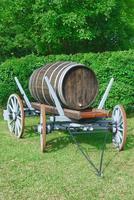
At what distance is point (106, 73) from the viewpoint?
14227 millimetres

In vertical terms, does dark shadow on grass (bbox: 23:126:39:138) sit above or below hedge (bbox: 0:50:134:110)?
below

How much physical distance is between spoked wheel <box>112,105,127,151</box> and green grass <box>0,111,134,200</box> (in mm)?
165

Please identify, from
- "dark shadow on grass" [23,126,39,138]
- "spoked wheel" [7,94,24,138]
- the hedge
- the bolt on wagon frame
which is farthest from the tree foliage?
the bolt on wagon frame

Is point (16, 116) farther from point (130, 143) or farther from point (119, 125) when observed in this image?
point (130, 143)

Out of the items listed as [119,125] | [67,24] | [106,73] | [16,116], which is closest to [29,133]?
[16,116]

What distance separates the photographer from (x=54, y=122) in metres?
9.37

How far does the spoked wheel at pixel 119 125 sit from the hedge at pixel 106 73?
4176 mm

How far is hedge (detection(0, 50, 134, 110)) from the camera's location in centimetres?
1409

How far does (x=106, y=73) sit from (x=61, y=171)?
6699 millimetres

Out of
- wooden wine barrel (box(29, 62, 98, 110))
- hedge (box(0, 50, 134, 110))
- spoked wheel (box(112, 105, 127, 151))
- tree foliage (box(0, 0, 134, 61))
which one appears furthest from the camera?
tree foliage (box(0, 0, 134, 61))

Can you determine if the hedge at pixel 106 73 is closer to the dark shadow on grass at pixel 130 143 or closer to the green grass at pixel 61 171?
the dark shadow on grass at pixel 130 143

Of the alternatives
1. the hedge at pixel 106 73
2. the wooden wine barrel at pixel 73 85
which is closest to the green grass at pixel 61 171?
the wooden wine barrel at pixel 73 85

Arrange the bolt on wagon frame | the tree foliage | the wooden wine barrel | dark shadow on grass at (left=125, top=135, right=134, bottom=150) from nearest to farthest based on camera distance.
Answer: the bolt on wagon frame → the wooden wine barrel → dark shadow on grass at (left=125, top=135, right=134, bottom=150) → the tree foliage

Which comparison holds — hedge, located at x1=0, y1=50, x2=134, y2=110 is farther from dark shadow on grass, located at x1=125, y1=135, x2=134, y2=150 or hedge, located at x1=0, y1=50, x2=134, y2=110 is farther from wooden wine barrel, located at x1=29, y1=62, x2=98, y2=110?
wooden wine barrel, located at x1=29, y1=62, x2=98, y2=110
